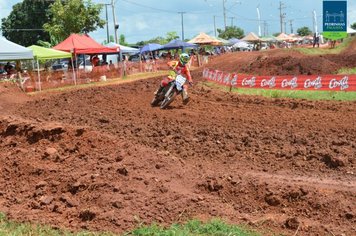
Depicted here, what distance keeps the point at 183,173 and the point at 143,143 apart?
8.17 feet

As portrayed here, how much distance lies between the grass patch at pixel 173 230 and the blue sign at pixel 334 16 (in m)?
20.6

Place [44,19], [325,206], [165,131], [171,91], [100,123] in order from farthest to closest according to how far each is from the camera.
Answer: [44,19]
[171,91]
[100,123]
[165,131]
[325,206]

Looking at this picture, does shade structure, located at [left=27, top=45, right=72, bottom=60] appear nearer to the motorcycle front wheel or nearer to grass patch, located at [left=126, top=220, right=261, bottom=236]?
the motorcycle front wheel

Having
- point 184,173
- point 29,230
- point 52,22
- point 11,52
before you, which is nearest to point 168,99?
point 184,173

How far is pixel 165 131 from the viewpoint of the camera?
35.7 ft

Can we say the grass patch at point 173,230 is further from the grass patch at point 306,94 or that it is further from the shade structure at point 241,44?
the shade structure at point 241,44

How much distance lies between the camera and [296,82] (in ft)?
61.7

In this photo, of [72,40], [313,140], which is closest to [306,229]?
[313,140]

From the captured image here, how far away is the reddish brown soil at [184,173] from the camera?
21.0 feet

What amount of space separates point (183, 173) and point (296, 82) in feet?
39.8

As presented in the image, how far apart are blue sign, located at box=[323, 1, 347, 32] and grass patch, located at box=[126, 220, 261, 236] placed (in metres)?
20.6

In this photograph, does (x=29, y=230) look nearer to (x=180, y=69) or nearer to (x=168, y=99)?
(x=168, y=99)

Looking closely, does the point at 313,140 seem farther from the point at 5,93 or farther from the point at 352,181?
the point at 5,93

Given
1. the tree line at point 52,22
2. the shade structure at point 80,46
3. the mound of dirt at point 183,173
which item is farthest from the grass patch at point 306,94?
the tree line at point 52,22
